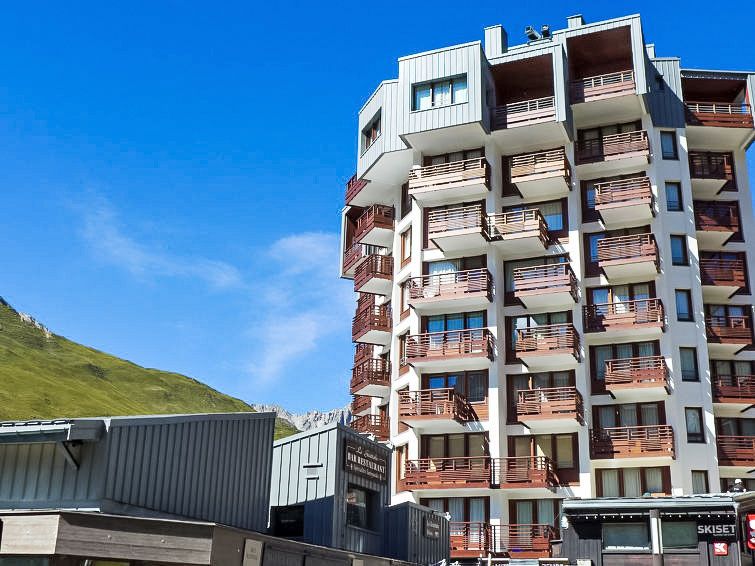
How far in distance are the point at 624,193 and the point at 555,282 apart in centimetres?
751

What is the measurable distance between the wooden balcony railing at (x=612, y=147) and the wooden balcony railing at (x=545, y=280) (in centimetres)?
806

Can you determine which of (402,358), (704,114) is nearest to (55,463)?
(402,358)

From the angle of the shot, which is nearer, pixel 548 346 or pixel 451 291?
pixel 548 346

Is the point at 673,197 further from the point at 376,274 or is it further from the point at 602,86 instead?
the point at 376,274

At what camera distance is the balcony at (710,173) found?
59.4m

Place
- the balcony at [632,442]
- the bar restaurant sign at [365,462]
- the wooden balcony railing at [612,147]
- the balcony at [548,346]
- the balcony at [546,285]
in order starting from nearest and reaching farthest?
the bar restaurant sign at [365,462] < the balcony at [632,442] < the balcony at [548,346] < the balcony at [546,285] < the wooden balcony railing at [612,147]

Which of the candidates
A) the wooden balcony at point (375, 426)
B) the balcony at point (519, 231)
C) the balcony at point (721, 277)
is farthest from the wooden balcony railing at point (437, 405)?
the balcony at point (721, 277)

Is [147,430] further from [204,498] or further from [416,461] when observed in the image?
[416,461]

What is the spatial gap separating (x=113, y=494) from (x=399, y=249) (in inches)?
1549

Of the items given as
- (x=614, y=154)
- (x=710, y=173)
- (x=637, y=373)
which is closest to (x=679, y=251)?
(x=614, y=154)

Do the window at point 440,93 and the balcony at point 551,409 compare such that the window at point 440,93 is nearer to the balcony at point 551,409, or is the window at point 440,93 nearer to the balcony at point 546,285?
the balcony at point 546,285

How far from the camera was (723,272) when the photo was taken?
5775 centimetres

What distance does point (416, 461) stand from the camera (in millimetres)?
51875

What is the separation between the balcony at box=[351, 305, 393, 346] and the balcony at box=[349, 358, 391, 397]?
5.00ft
